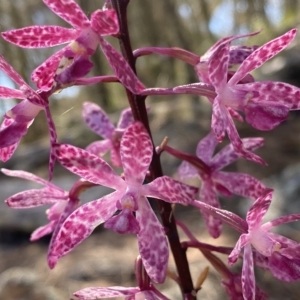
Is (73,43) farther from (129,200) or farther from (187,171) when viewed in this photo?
(187,171)

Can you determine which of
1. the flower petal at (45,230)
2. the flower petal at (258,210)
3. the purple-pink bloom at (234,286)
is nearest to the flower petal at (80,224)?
the flower petal at (45,230)

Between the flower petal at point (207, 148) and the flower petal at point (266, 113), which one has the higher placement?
the flower petal at point (266, 113)

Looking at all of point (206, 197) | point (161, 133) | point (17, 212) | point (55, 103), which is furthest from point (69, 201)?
point (55, 103)

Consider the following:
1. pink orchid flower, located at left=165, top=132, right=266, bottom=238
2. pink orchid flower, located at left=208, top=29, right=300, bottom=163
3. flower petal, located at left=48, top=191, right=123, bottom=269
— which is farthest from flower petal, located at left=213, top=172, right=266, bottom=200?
flower petal, located at left=48, top=191, right=123, bottom=269

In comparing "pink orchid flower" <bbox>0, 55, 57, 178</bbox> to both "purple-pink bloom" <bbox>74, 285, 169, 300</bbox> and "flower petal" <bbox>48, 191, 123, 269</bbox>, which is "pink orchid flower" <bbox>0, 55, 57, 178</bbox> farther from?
"purple-pink bloom" <bbox>74, 285, 169, 300</bbox>

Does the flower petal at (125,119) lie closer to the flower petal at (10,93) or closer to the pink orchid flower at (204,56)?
the pink orchid flower at (204,56)

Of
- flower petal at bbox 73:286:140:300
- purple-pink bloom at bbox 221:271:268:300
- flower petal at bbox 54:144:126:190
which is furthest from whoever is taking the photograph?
purple-pink bloom at bbox 221:271:268:300
